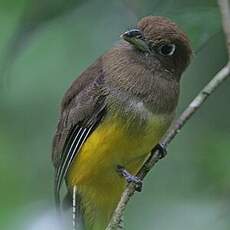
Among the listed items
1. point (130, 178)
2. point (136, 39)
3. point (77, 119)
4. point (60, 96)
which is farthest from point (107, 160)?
point (60, 96)

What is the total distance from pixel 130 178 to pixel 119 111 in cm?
31

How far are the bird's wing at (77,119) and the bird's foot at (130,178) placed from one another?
22 centimetres

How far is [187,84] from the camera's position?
535cm

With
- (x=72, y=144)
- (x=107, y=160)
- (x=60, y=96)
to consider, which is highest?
(x=60, y=96)

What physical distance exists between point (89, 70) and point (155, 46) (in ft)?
1.36

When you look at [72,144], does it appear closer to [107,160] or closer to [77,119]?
[77,119]

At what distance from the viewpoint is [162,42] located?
14.6 ft

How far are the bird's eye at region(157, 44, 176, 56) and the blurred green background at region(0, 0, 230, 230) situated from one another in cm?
19

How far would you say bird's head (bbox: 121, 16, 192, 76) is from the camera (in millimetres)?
4375

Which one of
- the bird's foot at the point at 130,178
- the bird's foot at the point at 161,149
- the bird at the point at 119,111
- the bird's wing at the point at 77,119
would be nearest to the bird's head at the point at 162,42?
the bird at the point at 119,111

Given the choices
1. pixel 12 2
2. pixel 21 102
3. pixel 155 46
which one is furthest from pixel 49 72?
pixel 155 46

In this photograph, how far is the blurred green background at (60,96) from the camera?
4137mm

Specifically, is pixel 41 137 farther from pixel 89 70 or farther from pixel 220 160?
pixel 220 160

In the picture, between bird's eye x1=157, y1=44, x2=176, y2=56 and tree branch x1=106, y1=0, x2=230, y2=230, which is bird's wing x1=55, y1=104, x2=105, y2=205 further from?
tree branch x1=106, y1=0, x2=230, y2=230
